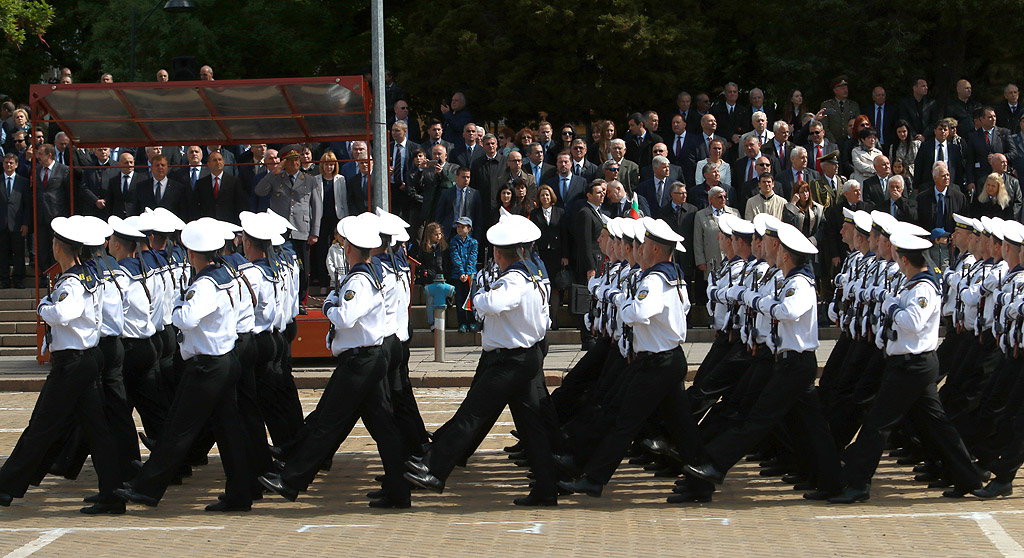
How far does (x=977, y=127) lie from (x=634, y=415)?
11.0 m

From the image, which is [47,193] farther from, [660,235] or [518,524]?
[518,524]

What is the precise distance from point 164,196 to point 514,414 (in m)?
9.53

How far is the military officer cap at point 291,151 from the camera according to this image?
1780 centimetres


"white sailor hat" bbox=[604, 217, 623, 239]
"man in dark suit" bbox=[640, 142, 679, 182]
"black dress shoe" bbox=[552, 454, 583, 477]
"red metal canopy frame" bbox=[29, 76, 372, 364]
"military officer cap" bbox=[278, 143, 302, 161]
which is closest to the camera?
"black dress shoe" bbox=[552, 454, 583, 477]

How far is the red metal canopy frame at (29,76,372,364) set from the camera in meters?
16.3

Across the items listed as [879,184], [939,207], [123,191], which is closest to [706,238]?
[879,184]

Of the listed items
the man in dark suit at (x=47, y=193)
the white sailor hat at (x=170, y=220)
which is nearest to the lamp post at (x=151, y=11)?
the man in dark suit at (x=47, y=193)

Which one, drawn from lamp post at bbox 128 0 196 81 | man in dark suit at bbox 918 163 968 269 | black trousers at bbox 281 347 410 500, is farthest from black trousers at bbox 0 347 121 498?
lamp post at bbox 128 0 196 81

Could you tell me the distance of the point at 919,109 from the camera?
20.0m

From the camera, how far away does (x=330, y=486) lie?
10711 mm

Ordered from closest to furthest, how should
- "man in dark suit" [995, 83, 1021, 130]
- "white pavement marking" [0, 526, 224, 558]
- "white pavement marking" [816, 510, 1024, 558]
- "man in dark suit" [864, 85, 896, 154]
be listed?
"white pavement marking" [816, 510, 1024, 558], "white pavement marking" [0, 526, 224, 558], "man in dark suit" [995, 83, 1021, 130], "man in dark suit" [864, 85, 896, 154]

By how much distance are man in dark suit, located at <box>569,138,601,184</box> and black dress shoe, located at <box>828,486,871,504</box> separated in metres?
9.13

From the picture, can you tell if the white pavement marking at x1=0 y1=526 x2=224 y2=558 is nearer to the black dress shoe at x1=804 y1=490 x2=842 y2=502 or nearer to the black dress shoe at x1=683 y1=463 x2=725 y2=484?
the black dress shoe at x1=683 y1=463 x2=725 y2=484

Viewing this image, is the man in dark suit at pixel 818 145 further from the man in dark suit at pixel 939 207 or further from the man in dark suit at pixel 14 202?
the man in dark suit at pixel 14 202
